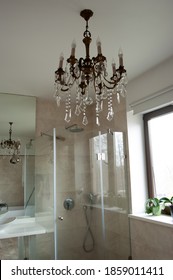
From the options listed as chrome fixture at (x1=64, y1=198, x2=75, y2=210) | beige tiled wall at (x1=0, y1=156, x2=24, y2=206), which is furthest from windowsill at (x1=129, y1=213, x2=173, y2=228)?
beige tiled wall at (x1=0, y1=156, x2=24, y2=206)

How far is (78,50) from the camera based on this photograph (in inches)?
72.5

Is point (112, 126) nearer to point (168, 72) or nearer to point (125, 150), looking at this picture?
point (125, 150)

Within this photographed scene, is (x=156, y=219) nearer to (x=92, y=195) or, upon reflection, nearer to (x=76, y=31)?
(x=92, y=195)

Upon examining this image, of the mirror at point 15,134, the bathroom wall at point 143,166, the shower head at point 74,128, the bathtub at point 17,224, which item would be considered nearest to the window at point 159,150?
the bathroom wall at point 143,166

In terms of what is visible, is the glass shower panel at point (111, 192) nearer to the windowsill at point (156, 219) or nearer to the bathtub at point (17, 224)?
the windowsill at point (156, 219)

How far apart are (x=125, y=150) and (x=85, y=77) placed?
4.74 ft

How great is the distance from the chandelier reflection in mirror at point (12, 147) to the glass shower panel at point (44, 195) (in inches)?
8.8

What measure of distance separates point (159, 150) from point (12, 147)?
5.61 feet

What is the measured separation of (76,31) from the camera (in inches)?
62.2

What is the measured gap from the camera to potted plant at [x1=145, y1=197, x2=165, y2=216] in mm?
2230

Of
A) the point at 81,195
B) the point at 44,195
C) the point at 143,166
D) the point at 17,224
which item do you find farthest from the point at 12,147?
the point at 143,166

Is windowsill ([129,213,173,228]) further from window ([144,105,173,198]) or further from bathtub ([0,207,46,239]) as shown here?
bathtub ([0,207,46,239])

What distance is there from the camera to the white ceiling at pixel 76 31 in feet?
4.47

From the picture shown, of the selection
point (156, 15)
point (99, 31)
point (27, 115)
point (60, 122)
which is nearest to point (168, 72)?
point (156, 15)
